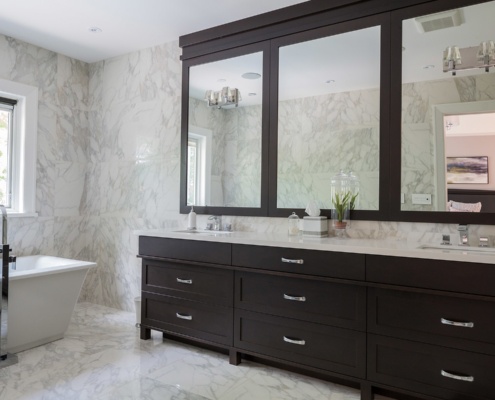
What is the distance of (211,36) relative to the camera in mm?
3318

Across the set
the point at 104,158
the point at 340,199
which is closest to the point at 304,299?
the point at 340,199

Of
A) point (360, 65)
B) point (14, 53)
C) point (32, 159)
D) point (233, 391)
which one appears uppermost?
point (14, 53)

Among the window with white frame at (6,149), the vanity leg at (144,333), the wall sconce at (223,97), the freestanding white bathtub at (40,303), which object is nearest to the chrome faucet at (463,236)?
the wall sconce at (223,97)

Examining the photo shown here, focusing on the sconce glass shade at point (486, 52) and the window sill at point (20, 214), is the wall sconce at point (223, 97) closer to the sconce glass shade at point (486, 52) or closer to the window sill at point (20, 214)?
the sconce glass shade at point (486, 52)

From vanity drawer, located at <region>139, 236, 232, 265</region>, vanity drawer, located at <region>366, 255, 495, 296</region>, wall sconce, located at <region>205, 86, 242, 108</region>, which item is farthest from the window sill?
vanity drawer, located at <region>366, 255, 495, 296</region>

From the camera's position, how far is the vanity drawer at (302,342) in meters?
2.15

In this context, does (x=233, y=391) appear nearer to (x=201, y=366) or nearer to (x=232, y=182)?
(x=201, y=366)

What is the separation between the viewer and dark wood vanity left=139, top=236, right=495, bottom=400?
1.87 metres

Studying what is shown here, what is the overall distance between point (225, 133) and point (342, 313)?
1807 millimetres

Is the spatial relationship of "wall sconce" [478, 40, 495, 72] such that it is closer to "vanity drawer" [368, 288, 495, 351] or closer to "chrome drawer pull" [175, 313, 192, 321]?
"vanity drawer" [368, 288, 495, 351]

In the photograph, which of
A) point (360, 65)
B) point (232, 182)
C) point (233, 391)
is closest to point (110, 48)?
point (232, 182)

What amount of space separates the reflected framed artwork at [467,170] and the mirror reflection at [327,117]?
1.45 feet

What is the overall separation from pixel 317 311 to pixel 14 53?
359 cm

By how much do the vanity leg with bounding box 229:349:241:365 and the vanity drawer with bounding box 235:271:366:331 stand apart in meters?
0.32
